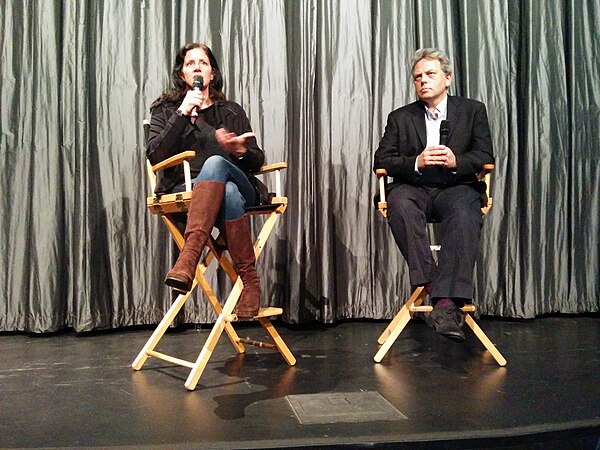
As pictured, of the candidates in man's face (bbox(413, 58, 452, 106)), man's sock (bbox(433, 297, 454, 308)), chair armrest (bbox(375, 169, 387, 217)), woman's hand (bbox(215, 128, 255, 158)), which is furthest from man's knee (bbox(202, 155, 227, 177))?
man's face (bbox(413, 58, 452, 106))

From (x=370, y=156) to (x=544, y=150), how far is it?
3.42 feet

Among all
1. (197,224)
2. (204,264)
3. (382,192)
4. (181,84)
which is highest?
(181,84)

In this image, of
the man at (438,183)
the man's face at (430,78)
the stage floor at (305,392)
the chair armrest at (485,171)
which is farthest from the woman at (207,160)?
the chair armrest at (485,171)

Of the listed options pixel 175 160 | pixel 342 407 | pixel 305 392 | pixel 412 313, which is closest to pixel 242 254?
pixel 175 160

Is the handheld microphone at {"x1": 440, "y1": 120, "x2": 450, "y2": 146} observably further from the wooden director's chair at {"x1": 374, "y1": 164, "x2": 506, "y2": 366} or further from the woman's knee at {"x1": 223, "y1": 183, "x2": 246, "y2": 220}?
the woman's knee at {"x1": 223, "y1": 183, "x2": 246, "y2": 220}

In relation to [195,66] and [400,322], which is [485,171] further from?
[195,66]

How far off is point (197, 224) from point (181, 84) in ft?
2.93

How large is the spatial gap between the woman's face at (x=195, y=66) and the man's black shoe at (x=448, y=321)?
141cm

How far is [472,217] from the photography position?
2320 mm

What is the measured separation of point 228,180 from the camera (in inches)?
86.4

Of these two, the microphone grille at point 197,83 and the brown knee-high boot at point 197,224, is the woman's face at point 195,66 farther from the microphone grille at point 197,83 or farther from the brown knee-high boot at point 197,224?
the brown knee-high boot at point 197,224

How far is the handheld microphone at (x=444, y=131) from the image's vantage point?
2.57 meters

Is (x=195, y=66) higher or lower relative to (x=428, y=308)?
higher

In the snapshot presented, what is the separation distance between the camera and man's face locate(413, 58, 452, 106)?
261 cm
